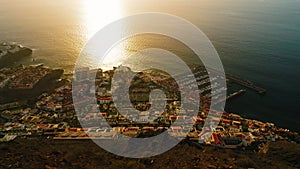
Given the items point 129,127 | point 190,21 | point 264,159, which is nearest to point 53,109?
point 129,127

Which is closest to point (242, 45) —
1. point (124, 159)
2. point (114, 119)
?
point (114, 119)

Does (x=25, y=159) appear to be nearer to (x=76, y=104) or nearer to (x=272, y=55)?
(x=76, y=104)

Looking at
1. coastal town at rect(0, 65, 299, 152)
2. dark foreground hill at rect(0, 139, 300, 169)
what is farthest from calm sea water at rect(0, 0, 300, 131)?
dark foreground hill at rect(0, 139, 300, 169)

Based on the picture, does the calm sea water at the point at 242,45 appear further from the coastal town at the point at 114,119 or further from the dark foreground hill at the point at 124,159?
the dark foreground hill at the point at 124,159

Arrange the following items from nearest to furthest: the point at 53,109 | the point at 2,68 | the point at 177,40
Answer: the point at 53,109, the point at 2,68, the point at 177,40

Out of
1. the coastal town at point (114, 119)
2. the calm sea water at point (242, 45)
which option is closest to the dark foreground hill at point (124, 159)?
the coastal town at point (114, 119)

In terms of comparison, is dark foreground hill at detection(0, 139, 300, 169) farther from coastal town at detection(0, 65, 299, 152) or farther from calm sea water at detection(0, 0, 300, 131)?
calm sea water at detection(0, 0, 300, 131)
